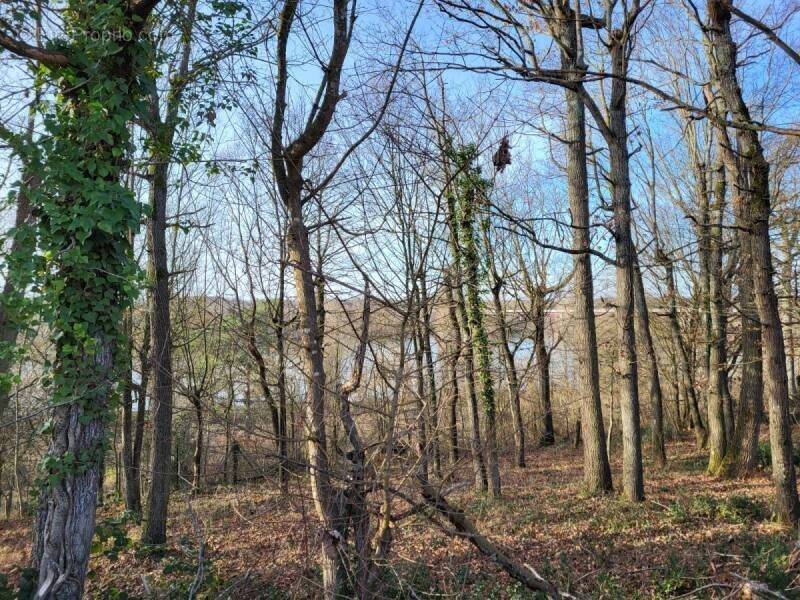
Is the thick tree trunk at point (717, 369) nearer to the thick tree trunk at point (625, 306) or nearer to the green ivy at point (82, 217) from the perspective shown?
the thick tree trunk at point (625, 306)

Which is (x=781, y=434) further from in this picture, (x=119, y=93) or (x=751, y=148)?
(x=119, y=93)

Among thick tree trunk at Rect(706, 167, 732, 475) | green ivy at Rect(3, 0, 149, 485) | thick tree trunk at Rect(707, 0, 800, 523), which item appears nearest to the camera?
green ivy at Rect(3, 0, 149, 485)

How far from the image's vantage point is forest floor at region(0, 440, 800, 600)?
13.4 feet

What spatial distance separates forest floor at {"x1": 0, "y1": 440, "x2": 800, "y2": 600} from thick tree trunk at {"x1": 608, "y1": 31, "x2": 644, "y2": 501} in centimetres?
53

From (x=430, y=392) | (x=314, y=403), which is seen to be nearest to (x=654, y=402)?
(x=430, y=392)

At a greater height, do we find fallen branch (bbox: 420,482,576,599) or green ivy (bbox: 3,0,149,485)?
green ivy (bbox: 3,0,149,485)

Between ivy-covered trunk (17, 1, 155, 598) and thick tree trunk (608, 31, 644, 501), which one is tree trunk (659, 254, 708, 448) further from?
ivy-covered trunk (17, 1, 155, 598)

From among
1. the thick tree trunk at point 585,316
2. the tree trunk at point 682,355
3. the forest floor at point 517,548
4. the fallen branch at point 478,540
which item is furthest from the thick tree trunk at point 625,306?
the tree trunk at point 682,355

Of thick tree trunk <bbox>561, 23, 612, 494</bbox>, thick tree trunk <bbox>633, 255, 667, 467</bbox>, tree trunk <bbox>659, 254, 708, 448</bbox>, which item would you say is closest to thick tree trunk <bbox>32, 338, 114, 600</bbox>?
thick tree trunk <bbox>561, 23, 612, 494</bbox>

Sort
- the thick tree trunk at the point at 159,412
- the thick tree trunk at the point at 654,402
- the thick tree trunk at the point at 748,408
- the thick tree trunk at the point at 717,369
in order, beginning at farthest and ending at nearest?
the thick tree trunk at the point at 654,402, the thick tree trunk at the point at 717,369, the thick tree trunk at the point at 748,408, the thick tree trunk at the point at 159,412

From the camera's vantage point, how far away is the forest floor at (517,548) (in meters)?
4.10

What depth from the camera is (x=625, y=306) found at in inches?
347

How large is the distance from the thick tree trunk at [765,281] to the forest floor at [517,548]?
25.3 inches

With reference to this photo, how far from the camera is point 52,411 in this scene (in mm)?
5273
